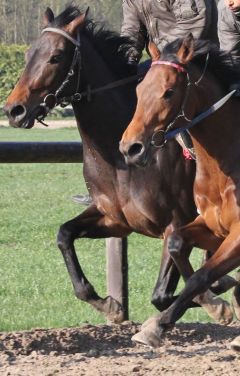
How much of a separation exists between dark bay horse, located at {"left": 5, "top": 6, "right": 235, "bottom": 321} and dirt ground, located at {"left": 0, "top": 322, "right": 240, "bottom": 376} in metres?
0.23

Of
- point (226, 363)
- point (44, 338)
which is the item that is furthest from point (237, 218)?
point (44, 338)

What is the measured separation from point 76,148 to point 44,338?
1.60m

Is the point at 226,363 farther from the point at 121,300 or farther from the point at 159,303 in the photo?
the point at 121,300

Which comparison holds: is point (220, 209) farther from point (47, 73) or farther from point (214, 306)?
point (47, 73)

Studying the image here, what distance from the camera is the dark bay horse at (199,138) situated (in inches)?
202

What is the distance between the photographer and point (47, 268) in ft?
31.1

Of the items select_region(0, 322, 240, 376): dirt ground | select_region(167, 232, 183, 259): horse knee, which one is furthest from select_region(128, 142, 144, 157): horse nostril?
select_region(0, 322, 240, 376): dirt ground

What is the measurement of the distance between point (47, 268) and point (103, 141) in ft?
10.6

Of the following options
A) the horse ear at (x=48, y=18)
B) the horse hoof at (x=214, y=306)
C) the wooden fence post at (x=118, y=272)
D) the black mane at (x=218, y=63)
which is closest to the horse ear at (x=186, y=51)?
the black mane at (x=218, y=63)

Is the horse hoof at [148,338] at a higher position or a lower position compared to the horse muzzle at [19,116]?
lower

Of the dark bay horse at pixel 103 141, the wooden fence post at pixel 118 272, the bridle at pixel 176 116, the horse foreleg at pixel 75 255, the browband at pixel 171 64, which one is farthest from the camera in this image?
the wooden fence post at pixel 118 272

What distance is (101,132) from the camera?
21.3 feet

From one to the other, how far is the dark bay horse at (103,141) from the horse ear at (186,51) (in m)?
1.09

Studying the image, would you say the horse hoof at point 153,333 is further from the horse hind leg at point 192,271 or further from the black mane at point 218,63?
the black mane at point 218,63
